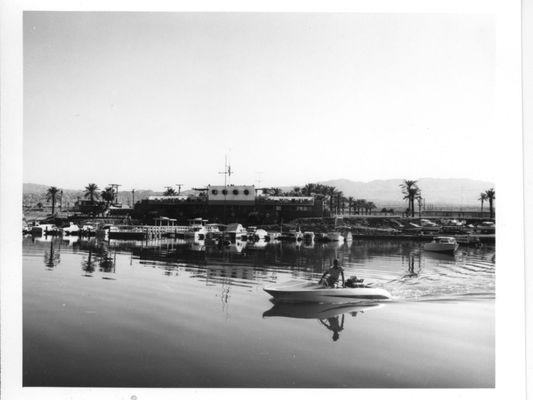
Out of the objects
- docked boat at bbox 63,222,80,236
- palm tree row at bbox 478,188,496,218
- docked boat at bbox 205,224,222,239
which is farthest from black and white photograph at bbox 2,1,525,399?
docked boat at bbox 63,222,80,236

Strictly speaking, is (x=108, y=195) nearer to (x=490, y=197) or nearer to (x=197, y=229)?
(x=197, y=229)

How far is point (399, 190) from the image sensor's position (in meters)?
6.82

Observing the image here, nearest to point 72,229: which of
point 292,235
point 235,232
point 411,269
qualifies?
point 235,232

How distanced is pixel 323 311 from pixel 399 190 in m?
2.25

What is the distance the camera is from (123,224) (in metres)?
13.9

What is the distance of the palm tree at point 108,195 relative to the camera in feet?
25.1

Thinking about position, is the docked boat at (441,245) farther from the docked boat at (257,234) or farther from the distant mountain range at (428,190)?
the docked boat at (257,234)

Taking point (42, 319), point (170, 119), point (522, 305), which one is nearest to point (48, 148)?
point (170, 119)

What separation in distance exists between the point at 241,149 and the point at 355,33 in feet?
6.56

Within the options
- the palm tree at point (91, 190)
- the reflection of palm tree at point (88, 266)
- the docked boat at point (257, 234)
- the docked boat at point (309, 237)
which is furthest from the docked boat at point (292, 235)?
the palm tree at point (91, 190)

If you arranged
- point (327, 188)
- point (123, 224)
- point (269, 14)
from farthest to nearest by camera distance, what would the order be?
point (123, 224) → point (327, 188) → point (269, 14)

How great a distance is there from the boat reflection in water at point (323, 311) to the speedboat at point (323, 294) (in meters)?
0.06
